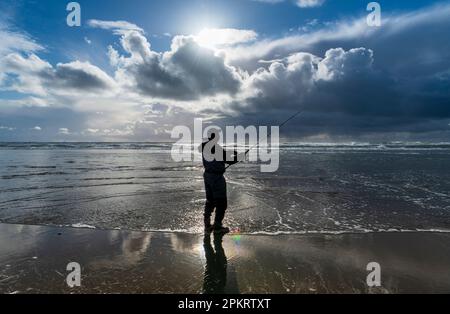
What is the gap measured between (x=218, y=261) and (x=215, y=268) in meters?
0.29

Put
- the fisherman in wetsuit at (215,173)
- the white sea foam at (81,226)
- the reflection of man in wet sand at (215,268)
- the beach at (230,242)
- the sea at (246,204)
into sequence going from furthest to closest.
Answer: the sea at (246,204) → the white sea foam at (81,226) → the fisherman in wetsuit at (215,173) → the beach at (230,242) → the reflection of man in wet sand at (215,268)

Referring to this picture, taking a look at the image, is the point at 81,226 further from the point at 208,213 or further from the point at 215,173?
the point at 215,173

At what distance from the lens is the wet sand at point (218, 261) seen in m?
4.55

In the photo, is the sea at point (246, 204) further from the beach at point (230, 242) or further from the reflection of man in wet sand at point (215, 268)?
the reflection of man in wet sand at point (215, 268)

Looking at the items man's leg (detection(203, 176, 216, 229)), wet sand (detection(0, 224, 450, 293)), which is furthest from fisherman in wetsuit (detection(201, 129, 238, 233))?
wet sand (detection(0, 224, 450, 293))

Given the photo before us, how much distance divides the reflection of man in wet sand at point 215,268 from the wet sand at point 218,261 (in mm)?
17

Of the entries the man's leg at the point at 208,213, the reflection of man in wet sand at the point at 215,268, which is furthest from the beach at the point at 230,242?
the man's leg at the point at 208,213

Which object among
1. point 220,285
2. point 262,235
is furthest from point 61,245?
point 262,235

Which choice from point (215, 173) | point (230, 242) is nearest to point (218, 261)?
point (230, 242)

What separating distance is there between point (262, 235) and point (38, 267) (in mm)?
4443

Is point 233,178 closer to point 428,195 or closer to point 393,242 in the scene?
point 428,195

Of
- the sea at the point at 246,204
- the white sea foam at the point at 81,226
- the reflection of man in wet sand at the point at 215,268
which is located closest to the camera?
the reflection of man in wet sand at the point at 215,268

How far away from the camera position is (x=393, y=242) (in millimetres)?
6488

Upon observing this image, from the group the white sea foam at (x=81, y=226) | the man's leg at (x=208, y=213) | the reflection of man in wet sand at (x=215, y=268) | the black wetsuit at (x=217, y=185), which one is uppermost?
the black wetsuit at (x=217, y=185)
